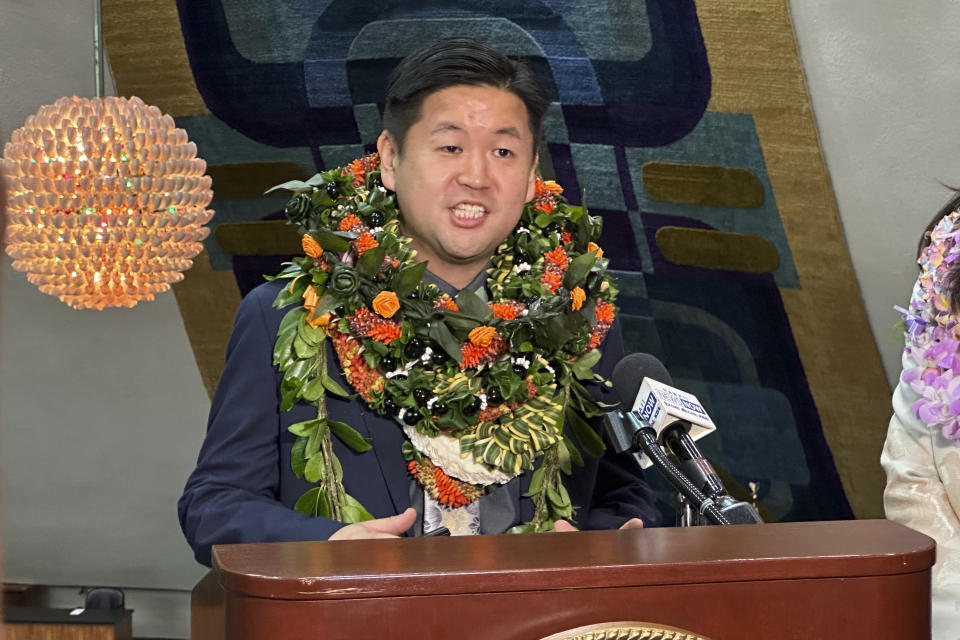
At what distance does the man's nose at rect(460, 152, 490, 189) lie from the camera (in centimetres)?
188

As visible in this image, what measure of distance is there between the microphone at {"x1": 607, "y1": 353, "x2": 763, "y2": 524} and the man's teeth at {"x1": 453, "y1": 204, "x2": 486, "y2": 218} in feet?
1.69

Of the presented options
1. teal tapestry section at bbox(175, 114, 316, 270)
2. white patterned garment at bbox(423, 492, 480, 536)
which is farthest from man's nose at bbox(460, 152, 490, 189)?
teal tapestry section at bbox(175, 114, 316, 270)

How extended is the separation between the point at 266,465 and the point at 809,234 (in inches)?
125

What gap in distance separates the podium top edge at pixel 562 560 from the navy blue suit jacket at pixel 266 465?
0.62 metres

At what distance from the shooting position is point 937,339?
2.19 meters

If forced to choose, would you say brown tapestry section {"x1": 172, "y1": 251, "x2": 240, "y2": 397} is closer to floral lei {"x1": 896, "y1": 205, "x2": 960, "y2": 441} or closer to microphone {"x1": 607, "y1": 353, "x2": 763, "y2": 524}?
floral lei {"x1": 896, "y1": 205, "x2": 960, "y2": 441}

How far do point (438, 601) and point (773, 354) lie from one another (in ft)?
14.1

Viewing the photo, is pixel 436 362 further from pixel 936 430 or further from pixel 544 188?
pixel 936 430

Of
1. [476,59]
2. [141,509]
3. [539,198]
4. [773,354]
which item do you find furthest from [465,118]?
[141,509]

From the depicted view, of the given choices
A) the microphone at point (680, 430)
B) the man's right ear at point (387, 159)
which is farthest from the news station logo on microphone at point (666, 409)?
the man's right ear at point (387, 159)

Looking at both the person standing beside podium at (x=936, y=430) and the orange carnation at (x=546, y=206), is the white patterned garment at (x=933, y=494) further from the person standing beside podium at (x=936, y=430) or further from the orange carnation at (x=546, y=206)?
the orange carnation at (x=546, y=206)

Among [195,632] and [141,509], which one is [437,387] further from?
[141,509]

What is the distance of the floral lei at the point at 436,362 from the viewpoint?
1.86 metres

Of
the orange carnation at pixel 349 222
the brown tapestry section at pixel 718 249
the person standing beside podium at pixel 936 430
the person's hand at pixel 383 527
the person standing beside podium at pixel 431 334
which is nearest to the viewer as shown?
the person's hand at pixel 383 527
